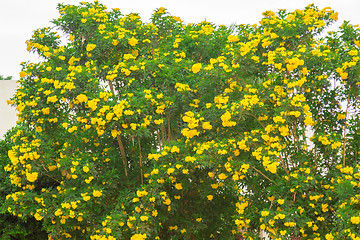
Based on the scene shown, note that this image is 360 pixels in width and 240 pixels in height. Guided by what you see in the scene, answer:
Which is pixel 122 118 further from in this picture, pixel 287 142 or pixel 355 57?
pixel 355 57

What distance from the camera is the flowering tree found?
178 inches

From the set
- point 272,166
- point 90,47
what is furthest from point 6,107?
point 272,166

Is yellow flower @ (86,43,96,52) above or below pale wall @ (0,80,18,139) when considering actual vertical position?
below

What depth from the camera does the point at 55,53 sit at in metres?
5.60

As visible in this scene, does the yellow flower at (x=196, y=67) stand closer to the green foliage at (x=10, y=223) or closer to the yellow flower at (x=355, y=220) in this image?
the yellow flower at (x=355, y=220)

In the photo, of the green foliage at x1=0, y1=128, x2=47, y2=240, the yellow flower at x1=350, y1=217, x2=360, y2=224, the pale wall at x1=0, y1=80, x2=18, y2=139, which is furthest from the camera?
the pale wall at x1=0, y1=80, x2=18, y2=139

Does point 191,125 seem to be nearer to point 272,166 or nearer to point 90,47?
point 272,166

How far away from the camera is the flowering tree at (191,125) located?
178 inches

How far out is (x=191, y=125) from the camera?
458 cm

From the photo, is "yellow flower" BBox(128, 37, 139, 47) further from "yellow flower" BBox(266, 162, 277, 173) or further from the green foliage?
the green foliage

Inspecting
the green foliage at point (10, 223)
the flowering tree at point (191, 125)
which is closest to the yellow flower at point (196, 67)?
the flowering tree at point (191, 125)

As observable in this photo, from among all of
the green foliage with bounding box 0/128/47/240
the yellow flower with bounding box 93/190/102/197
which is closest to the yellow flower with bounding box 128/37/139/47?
the yellow flower with bounding box 93/190/102/197

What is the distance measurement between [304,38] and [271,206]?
6.64 ft

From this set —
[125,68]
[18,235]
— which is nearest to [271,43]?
[125,68]
